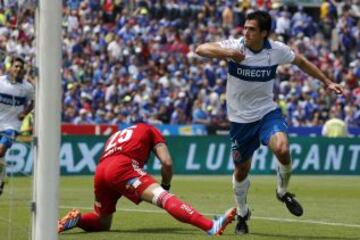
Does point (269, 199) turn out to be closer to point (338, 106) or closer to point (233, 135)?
point (233, 135)

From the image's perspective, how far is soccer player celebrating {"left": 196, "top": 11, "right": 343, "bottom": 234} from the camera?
12000mm

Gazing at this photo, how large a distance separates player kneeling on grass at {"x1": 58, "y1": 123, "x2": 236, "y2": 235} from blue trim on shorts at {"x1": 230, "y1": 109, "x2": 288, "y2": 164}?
1012mm

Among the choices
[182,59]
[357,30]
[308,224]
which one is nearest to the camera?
[308,224]

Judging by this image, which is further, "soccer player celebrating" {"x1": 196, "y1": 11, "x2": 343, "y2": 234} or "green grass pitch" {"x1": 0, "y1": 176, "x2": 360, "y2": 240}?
"soccer player celebrating" {"x1": 196, "y1": 11, "x2": 343, "y2": 234}

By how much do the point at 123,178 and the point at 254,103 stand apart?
6.25ft

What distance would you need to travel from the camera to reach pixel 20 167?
2369 centimetres

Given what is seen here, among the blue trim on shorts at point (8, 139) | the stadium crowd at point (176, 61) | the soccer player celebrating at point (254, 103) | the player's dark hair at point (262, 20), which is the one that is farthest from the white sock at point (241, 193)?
the stadium crowd at point (176, 61)

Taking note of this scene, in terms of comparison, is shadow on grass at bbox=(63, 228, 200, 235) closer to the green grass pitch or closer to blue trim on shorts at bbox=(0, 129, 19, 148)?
the green grass pitch

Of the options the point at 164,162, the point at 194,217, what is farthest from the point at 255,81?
the point at 194,217

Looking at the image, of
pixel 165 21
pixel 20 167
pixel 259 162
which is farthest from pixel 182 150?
pixel 165 21

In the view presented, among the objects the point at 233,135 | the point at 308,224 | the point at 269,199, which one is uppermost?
the point at 233,135

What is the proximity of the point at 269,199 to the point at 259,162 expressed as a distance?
10.7m

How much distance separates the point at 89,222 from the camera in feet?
38.9

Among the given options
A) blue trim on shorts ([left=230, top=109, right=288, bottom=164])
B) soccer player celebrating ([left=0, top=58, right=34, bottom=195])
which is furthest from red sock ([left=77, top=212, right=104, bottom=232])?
soccer player celebrating ([left=0, top=58, right=34, bottom=195])
